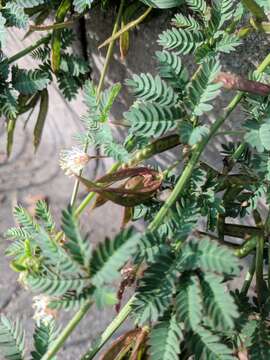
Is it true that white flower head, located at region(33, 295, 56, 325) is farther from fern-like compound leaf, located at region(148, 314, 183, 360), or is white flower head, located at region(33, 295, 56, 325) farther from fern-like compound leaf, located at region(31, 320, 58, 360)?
fern-like compound leaf, located at region(148, 314, 183, 360)

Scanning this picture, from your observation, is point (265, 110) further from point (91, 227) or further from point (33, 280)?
point (91, 227)

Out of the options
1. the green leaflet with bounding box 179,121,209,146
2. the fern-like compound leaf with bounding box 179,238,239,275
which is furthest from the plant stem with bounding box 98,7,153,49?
the fern-like compound leaf with bounding box 179,238,239,275

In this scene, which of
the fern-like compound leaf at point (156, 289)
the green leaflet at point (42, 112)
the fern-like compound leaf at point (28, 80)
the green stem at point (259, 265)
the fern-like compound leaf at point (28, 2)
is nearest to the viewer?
the fern-like compound leaf at point (156, 289)

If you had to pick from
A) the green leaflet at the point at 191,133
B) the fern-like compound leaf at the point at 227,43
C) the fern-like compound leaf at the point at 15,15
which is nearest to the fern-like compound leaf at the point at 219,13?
the fern-like compound leaf at the point at 227,43

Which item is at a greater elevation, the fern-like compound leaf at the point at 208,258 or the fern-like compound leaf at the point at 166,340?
the fern-like compound leaf at the point at 208,258

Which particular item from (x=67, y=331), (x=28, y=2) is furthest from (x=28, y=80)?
(x=67, y=331)

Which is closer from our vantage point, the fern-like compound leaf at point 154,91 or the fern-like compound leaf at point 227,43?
the fern-like compound leaf at point 154,91

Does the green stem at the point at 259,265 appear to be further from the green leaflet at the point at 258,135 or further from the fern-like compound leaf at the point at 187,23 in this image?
the fern-like compound leaf at the point at 187,23
